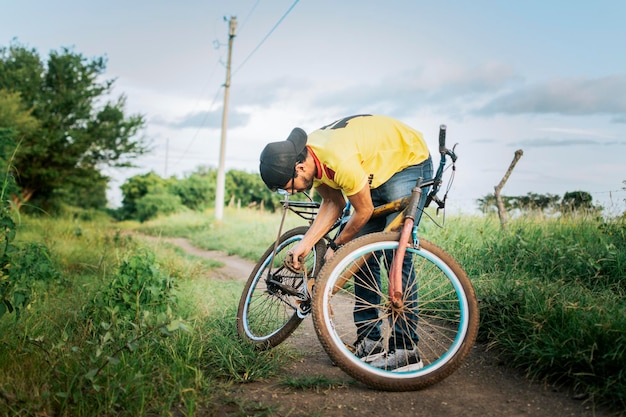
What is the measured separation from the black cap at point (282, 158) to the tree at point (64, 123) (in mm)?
21820

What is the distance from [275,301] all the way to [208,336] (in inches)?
23.8

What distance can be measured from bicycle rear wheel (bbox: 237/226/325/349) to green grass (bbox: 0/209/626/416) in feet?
0.46

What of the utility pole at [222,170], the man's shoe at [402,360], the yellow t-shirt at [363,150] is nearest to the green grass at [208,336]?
the man's shoe at [402,360]

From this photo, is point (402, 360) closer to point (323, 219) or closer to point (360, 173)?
point (323, 219)

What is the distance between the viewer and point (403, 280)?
3590 mm

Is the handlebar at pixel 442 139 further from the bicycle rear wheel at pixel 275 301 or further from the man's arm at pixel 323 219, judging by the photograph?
the bicycle rear wheel at pixel 275 301

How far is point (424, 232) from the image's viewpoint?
7773 millimetres

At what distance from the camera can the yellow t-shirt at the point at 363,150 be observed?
335 cm

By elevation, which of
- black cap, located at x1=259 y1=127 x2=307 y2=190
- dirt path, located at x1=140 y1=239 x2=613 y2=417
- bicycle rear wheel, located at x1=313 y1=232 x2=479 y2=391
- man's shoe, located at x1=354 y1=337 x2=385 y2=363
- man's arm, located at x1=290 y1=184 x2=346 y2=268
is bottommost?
dirt path, located at x1=140 y1=239 x2=613 y2=417

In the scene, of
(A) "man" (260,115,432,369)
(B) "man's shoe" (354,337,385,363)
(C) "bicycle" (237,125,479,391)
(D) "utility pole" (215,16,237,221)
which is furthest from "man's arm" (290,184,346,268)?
(D) "utility pole" (215,16,237,221)

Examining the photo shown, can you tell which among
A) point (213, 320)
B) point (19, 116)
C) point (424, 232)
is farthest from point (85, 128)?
point (213, 320)

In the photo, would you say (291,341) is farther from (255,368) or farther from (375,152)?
(375,152)

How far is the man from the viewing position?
342cm

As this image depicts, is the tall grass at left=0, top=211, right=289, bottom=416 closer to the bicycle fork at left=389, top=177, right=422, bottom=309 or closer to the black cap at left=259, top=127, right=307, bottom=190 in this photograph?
the bicycle fork at left=389, top=177, right=422, bottom=309
